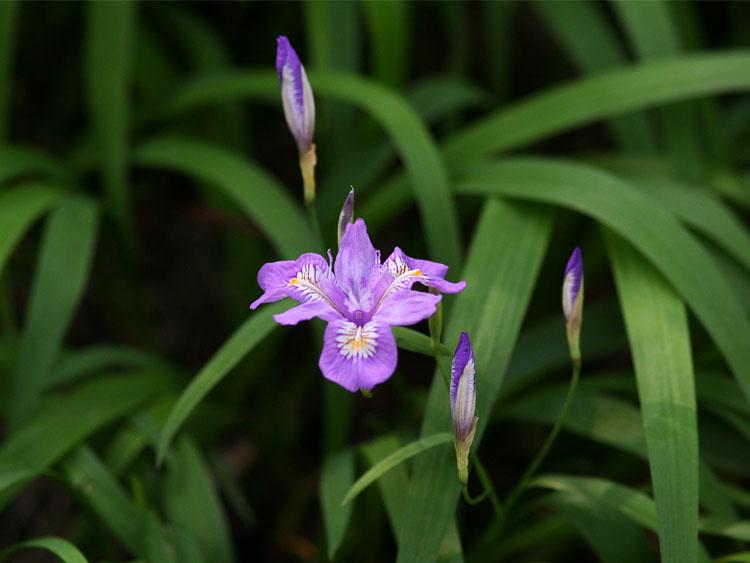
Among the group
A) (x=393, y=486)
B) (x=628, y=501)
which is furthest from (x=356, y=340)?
(x=628, y=501)

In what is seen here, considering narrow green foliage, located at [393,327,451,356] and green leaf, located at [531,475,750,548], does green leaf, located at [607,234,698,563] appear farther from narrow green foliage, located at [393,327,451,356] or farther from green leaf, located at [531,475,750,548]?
narrow green foliage, located at [393,327,451,356]

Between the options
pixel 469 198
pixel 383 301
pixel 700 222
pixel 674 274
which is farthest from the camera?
pixel 469 198

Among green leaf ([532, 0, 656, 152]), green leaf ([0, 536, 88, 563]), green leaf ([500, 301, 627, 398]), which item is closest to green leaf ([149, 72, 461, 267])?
green leaf ([500, 301, 627, 398])

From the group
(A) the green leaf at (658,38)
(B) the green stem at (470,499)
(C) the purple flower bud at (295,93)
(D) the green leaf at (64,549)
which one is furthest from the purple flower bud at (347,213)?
(A) the green leaf at (658,38)

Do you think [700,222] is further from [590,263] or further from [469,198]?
[469,198]

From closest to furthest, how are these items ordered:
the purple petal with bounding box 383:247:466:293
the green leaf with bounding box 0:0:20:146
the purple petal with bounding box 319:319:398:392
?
the purple petal with bounding box 319:319:398:392, the purple petal with bounding box 383:247:466:293, the green leaf with bounding box 0:0:20:146

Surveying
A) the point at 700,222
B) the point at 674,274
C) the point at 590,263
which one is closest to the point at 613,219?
the point at 674,274

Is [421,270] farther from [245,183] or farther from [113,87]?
[113,87]
